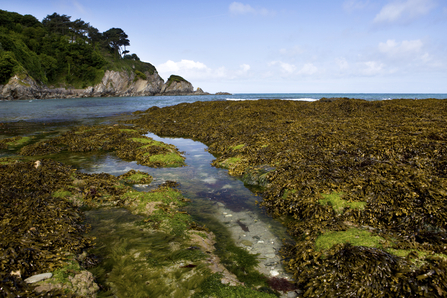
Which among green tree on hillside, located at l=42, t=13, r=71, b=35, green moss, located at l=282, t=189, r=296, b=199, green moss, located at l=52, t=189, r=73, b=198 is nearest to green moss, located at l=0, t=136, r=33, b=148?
green moss, located at l=52, t=189, r=73, b=198

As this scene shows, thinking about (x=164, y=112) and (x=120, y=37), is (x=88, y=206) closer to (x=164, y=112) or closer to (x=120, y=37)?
(x=164, y=112)

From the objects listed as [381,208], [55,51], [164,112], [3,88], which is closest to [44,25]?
[55,51]

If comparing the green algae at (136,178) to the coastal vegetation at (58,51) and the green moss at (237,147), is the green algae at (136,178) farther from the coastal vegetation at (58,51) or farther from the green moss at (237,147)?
the coastal vegetation at (58,51)

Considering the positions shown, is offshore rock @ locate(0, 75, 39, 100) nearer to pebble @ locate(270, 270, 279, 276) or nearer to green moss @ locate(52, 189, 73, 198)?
green moss @ locate(52, 189, 73, 198)

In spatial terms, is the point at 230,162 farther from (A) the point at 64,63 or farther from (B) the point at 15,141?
(A) the point at 64,63

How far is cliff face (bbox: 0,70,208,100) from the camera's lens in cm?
5944

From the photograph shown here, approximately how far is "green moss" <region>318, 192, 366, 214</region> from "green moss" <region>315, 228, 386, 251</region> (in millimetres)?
646

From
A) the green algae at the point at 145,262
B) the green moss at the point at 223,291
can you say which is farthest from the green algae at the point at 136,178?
the green moss at the point at 223,291

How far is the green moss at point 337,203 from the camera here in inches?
183

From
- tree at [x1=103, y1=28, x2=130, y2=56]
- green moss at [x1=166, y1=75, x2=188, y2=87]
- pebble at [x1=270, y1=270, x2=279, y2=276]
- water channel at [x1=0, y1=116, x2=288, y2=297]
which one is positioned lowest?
pebble at [x1=270, y1=270, x2=279, y2=276]

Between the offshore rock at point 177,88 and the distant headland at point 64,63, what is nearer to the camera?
the distant headland at point 64,63

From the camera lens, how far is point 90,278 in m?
3.18

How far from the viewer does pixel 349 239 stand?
3783 mm

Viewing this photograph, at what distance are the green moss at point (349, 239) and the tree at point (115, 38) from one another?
125719 millimetres
